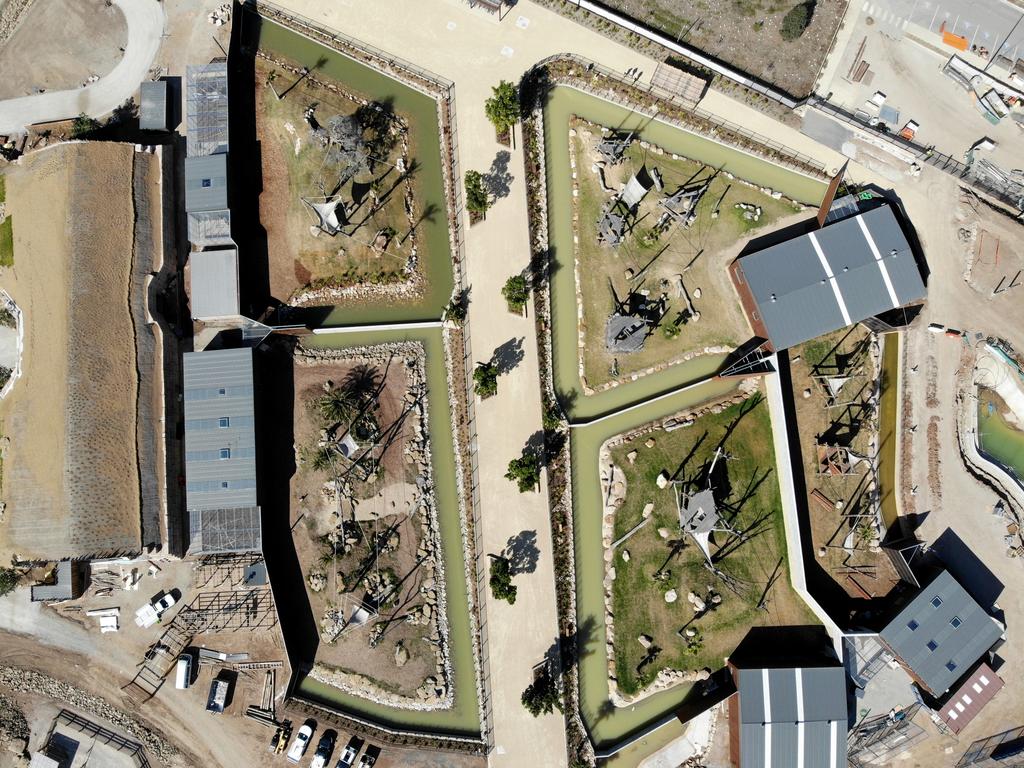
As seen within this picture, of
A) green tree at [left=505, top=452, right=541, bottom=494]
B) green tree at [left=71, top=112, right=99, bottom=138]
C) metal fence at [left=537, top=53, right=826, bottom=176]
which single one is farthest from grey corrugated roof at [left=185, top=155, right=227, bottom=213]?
green tree at [left=505, top=452, right=541, bottom=494]

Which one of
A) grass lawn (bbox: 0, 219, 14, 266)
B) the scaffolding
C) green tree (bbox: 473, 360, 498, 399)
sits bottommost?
the scaffolding

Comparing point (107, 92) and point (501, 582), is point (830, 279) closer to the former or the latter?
point (501, 582)

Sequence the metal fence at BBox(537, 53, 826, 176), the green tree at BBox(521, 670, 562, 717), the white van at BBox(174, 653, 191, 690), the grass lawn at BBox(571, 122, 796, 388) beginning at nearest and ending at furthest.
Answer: the green tree at BBox(521, 670, 562, 717), the white van at BBox(174, 653, 191, 690), the grass lawn at BBox(571, 122, 796, 388), the metal fence at BBox(537, 53, 826, 176)

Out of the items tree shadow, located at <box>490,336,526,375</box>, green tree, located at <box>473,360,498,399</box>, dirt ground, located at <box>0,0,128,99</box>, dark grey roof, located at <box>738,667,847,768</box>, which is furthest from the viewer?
dirt ground, located at <box>0,0,128,99</box>

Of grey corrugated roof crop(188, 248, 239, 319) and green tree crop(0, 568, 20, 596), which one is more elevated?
grey corrugated roof crop(188, 248, 239, 319)

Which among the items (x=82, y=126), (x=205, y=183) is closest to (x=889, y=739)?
(x=205, y=183)

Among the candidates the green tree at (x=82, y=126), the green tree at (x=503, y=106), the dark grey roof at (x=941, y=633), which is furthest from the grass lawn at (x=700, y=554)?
the green tree at (x=82, y=126)

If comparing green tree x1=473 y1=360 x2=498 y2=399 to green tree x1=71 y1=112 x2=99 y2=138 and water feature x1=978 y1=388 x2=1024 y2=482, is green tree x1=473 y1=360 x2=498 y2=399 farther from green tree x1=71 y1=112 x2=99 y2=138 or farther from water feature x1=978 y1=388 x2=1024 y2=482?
water feature x1=978 y1=388 x2=1024 y2=482
